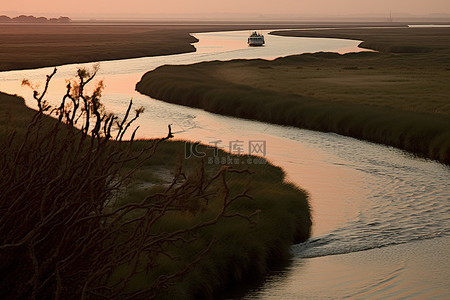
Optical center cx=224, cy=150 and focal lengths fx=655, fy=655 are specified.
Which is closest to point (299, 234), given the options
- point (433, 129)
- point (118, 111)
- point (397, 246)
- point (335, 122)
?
point (397, 246)

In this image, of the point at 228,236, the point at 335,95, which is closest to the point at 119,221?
the point at 228,236

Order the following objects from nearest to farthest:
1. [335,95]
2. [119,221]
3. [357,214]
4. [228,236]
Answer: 1. [119,221]
2. [228,236]
3. [357,214]
4. [335,95]

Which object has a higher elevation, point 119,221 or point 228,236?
point 119,221

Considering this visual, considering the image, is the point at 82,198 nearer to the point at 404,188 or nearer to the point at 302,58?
the point at 404,188
